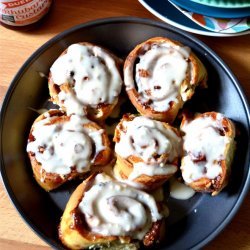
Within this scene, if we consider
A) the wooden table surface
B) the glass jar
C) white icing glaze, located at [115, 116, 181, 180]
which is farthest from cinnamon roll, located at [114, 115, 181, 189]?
the glass jar

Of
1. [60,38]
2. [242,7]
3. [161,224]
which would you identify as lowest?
[161,224]

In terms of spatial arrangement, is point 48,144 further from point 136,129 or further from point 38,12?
point 38,12

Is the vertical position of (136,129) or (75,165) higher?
(136,129)

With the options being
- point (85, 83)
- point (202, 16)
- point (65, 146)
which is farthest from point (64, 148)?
A: point (202, 16)

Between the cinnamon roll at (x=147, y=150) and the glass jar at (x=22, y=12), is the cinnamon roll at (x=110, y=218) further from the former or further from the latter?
the glass jar at (x=22, y=12)

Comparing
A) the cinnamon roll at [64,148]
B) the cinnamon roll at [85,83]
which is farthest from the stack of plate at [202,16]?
the cinnamon roll at [64,148]

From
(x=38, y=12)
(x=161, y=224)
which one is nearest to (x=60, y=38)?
(x=38, y=12)
